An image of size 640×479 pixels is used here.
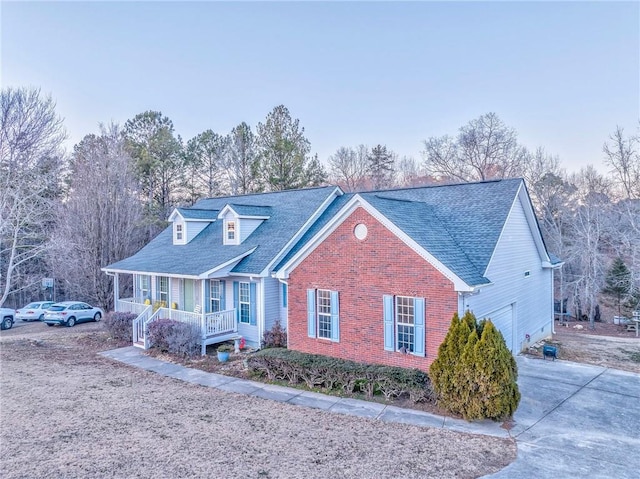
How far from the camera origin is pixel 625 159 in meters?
25.8

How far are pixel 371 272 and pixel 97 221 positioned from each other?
742 inches

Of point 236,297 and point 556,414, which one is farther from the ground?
point 236,297

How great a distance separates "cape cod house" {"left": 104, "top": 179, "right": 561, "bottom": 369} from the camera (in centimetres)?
1102

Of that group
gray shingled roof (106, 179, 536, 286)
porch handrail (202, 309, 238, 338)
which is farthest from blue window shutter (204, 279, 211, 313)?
porch handrail (202, 309, 238, 338)

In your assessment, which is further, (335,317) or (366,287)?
(335,317)

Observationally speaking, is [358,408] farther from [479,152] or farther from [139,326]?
[479,152]

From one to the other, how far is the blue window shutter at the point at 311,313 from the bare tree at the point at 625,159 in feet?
81.9

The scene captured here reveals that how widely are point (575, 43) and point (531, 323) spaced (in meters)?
13.1

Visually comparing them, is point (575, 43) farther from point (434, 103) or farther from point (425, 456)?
point (425, 456)

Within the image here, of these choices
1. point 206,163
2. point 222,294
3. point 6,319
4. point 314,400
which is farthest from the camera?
point 206,163

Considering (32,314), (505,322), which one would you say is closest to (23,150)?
(32,314)

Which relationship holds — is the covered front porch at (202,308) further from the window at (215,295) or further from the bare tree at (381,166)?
the bare tree at (381,166)

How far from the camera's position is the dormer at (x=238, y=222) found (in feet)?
59.7

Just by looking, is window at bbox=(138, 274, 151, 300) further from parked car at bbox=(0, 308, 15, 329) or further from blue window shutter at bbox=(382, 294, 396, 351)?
blue window shutter at bbox=(382, 294, 396, 351)
